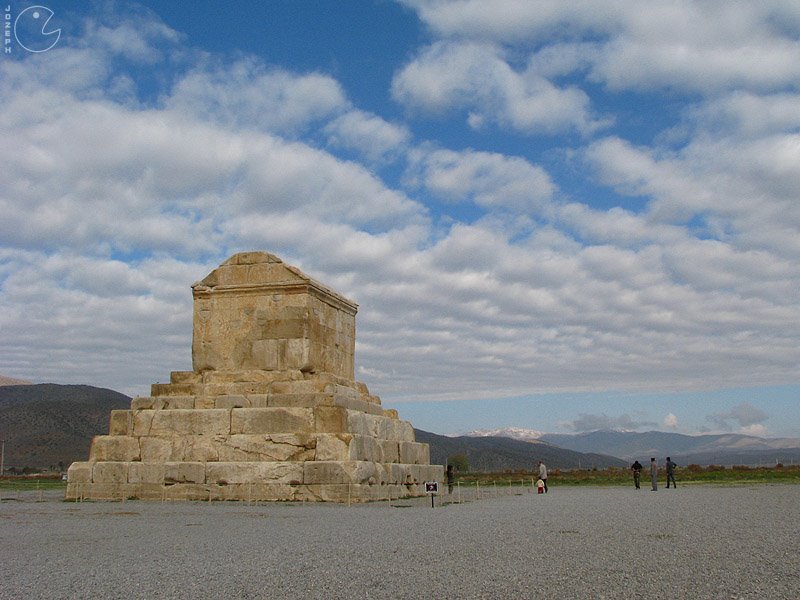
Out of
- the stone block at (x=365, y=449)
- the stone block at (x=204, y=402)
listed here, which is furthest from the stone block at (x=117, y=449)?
the stone block at (x=365, y=449)

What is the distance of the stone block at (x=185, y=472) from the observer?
17.5 m

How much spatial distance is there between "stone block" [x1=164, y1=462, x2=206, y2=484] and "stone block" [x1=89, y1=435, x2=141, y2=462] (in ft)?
3.84

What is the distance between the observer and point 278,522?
12.5 meters

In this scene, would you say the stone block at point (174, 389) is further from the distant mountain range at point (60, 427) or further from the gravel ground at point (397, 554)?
the distant mountain range at point (60, 427)

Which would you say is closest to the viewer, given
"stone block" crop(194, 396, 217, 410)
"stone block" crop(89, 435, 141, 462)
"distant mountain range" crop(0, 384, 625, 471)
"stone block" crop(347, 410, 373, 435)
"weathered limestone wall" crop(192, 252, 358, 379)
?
"stone block" crop(347, 410, 373, 435)

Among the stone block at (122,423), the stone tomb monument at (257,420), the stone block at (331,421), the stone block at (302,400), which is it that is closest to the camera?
the stone tomb monument at (257,420)

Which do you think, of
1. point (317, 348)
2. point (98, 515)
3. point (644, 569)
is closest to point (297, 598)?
point (644, 569)

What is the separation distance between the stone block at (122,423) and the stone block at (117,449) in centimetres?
22

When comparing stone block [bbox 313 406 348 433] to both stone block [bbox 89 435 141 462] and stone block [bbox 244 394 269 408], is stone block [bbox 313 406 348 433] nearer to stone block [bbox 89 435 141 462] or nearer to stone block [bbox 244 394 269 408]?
stone block [bbox 244 394 269 408]

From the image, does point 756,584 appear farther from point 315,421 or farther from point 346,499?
point 315,421

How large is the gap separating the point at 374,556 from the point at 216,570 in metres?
1.71

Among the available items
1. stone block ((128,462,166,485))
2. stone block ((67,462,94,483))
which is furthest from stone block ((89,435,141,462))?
stone block ((128,462,166,485))

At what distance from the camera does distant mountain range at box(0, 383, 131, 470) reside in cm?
8988

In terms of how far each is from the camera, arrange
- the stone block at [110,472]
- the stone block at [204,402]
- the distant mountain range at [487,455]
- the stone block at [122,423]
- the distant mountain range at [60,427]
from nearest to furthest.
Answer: the stone block at [110,472] < the stone block at [204,402] < the stone block at [122,423] < the distant mountain range at [60,427] < the distant mountain range at [487,455]
